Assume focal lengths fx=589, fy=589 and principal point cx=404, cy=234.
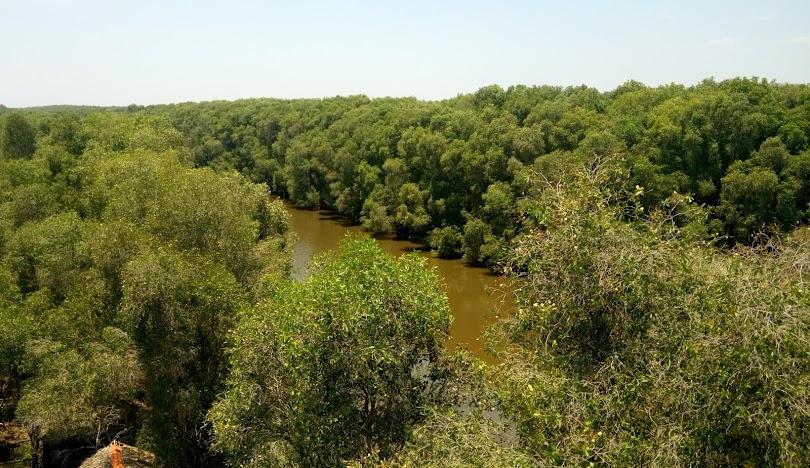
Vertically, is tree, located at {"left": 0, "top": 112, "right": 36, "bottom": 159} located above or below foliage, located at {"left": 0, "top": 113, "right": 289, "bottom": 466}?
above

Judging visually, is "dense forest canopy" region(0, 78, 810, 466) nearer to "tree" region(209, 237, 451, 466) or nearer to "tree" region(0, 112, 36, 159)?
"tree" region(209, 237, 451, 466)

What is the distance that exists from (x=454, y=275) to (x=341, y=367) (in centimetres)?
2921

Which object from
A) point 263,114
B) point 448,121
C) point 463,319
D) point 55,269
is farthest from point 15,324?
point 263,114

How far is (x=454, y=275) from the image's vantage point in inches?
1522

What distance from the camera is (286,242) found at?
1056 inches

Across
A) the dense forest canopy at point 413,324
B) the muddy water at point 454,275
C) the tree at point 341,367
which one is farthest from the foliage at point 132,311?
the muddy water at point 454,275

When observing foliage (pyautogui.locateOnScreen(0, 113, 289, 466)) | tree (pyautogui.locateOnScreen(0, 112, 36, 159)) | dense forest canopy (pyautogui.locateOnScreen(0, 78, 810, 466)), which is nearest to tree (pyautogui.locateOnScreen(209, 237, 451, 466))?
dense forest canopy (pyautogui.locateOnScreen(0, 78, 810, 466))

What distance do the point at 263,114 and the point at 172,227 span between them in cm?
6279

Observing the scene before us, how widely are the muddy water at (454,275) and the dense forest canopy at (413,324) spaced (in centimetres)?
711

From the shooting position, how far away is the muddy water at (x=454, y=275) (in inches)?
1103

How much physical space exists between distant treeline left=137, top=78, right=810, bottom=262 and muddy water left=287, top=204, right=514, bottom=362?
154cm

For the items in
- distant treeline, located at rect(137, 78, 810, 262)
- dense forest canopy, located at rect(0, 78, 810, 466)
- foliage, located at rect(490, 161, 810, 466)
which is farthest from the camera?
distant treeline, located at rect(137, 78, 810, 262)

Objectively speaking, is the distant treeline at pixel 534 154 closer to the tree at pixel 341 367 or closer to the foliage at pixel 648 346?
the tree at pixel 341 367

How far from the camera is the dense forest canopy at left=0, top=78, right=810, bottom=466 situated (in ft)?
22.9
